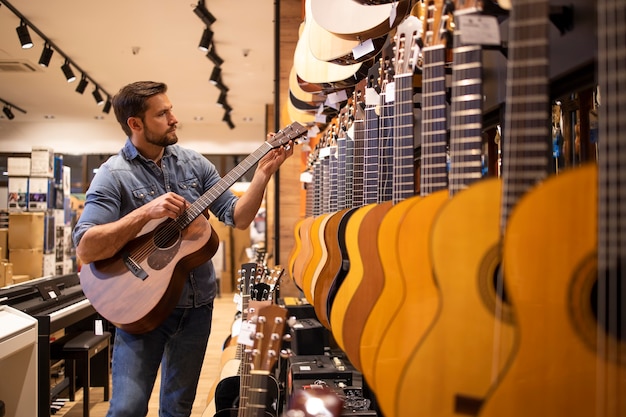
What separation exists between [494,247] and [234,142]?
45.1ft

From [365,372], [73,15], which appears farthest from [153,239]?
[73,15]

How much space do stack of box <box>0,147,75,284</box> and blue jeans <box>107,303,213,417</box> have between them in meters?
6.50

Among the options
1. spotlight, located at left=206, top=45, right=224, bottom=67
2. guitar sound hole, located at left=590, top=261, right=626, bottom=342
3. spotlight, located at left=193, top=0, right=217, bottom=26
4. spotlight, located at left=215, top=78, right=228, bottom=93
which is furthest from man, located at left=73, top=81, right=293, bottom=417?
spotlight, located at left=215, top=78, right=228, bottom=93

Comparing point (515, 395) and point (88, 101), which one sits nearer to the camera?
point (515, 395)

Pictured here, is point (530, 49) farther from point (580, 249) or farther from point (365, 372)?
point (365, 372)

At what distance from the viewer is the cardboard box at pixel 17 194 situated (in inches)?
330

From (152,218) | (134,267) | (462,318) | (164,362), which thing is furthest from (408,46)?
(164,362)

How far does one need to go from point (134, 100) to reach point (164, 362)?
3.63ft

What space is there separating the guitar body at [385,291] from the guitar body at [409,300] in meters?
0.06

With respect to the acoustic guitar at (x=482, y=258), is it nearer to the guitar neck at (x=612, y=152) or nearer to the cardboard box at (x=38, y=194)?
the guitar neck at (x=612, y=152)

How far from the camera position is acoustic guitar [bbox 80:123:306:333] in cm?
237

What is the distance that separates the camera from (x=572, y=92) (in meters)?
1.58

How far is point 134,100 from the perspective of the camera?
253 centimetres

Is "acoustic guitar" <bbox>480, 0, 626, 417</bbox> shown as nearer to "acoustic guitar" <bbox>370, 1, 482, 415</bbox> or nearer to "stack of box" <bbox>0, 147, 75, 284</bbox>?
"acoustic guitar" <bbox>370, 1, 482, 415</bbox>
